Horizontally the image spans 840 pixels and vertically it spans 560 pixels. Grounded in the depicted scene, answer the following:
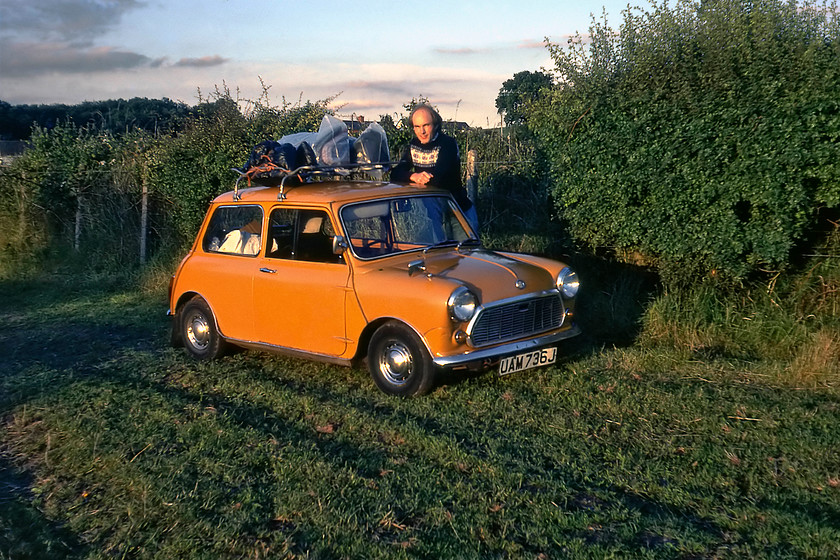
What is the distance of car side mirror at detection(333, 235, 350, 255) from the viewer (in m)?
6.67

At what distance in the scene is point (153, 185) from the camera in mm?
13703

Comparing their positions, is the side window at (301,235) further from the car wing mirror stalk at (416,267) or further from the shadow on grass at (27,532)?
the shadow on grass at (27,532)

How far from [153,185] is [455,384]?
356 inches

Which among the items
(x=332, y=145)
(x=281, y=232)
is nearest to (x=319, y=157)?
(x=332, y=145)

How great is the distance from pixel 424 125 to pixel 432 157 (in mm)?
344

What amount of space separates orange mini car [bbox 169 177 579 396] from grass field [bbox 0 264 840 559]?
39 centimetres

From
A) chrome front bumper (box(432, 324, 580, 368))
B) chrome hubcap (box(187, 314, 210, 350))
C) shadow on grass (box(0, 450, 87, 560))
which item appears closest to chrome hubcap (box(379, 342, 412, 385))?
chrome front bumper (box(432, 324, 580, 368))

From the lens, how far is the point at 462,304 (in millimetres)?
5984

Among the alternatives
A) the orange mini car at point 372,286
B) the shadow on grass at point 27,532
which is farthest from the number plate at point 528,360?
the shadow on grass at point 27,532

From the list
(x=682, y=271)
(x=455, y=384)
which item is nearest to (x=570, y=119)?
(x=682, y=271)

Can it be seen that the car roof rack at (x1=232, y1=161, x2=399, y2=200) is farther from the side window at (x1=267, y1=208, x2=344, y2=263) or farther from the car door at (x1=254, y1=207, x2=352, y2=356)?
the car door at (x1=254, y1=207, x2=352, y2=356)

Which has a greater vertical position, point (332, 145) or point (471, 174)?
point (332, 145)

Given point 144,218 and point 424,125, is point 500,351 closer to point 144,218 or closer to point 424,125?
point 424,125

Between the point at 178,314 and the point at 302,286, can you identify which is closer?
the point at 302,286
